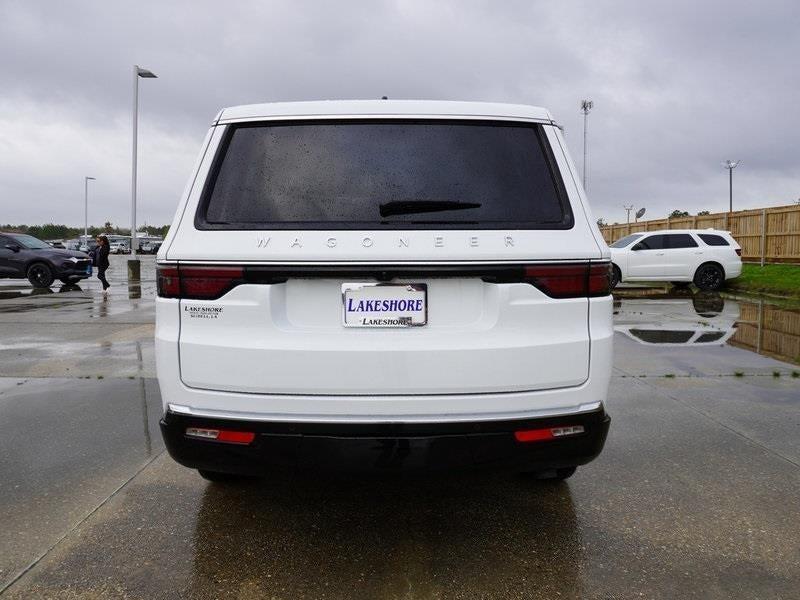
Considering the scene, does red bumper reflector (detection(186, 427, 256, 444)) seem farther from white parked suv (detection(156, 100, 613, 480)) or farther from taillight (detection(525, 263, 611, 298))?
taillight (detection(525, 263, 611, 298))

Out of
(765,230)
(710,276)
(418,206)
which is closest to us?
(418,206)

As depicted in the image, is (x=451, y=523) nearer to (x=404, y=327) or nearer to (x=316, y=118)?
(x=404, y=327)

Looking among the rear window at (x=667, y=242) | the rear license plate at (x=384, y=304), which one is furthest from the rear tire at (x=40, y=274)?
the rear license plate at (x=384, y=304)

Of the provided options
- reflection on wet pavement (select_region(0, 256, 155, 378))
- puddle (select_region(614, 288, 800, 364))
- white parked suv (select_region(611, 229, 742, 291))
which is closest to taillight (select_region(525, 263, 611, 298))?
reflection on wet pavement (select_region(0, 256, 155, 378))

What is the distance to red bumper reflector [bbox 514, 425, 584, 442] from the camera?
2.41 meters

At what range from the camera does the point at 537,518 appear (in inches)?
119

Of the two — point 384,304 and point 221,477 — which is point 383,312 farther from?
point 221,477

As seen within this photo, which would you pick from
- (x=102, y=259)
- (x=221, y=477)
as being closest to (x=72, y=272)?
(x=102, y=259)

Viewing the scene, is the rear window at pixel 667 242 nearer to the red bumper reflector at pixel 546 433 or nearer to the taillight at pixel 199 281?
the red bumper reflector at pixel 546 433

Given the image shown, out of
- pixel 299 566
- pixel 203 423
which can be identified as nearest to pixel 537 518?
pixel 299 566

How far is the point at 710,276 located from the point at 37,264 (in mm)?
19026

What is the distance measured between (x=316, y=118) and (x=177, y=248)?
78 cm

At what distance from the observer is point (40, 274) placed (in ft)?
60.1

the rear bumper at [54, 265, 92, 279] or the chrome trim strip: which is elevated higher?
the rear bumper at [54, 265, 92, 279]
